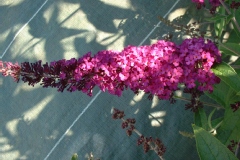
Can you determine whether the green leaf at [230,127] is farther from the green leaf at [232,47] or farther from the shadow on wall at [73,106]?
the shadow on wall at [73,106]

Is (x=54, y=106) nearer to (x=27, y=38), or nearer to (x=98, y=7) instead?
(x=27, y=38)

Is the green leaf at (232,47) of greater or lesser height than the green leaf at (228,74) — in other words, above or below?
below

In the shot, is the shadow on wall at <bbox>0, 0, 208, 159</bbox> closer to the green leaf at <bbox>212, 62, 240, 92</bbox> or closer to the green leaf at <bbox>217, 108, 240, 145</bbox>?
the green leaf at <bbox>217, 108, 240, 145</bbox>

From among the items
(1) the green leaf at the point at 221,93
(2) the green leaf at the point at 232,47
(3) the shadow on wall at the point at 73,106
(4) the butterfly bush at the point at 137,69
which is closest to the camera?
(4) the butterfly bush at the point at 137,69

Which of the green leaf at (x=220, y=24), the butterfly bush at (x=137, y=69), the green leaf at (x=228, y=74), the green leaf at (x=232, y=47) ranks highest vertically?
the butterfly bush at (x=137, y=69)

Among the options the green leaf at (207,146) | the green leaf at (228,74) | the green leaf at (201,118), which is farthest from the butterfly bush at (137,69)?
the green leaf at (201,118)

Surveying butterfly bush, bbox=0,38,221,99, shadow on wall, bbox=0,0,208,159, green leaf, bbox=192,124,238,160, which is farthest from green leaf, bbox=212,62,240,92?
shadow on wall, bbox=0,0,208,159

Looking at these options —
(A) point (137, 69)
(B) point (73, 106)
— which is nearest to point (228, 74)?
(A) point (137, 69)

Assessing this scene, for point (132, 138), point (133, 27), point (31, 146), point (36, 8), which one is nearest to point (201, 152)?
point (132, 138)
